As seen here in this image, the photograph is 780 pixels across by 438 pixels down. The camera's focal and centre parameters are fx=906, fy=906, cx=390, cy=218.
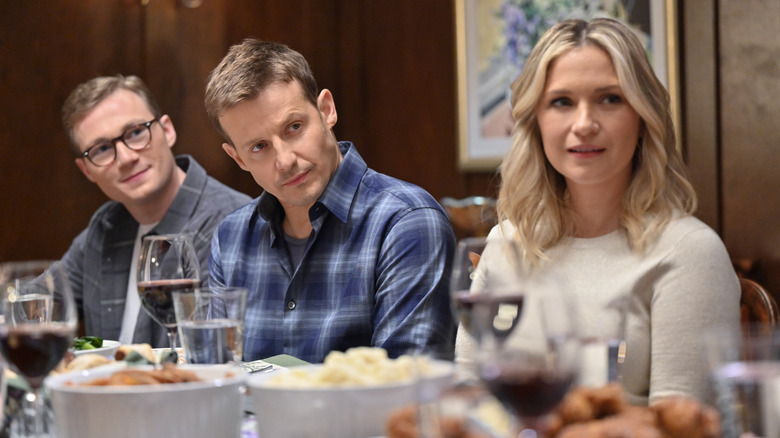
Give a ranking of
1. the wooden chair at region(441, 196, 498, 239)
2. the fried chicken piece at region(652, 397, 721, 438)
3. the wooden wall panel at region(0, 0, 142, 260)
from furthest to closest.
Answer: the wooden chair at region(441, 196, 498, 239)
the wooden wall panel at region(0, 0, 142, 260)
the fried chicken piece at region(652, 397, 721, 438)

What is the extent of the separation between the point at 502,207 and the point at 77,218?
8.47ft

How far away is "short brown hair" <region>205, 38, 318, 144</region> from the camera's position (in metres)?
1.98

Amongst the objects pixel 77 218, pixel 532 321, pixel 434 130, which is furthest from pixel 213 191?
pixel 532 321

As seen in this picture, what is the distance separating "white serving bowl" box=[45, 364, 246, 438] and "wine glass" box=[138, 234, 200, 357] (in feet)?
1.66

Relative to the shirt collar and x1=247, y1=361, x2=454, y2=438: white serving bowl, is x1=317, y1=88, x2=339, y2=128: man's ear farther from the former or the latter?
x1=247, y1=361, x2=454, y2=438: white serving bowl

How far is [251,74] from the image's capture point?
6.50ft

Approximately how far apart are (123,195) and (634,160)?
5.72ft

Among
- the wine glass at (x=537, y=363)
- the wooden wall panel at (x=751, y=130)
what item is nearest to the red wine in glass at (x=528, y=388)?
the wine glass at (x=537, y=363)

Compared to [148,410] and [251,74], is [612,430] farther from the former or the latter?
[251,74]

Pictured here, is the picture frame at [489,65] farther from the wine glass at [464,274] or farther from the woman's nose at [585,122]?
the wine glass at [464,274]

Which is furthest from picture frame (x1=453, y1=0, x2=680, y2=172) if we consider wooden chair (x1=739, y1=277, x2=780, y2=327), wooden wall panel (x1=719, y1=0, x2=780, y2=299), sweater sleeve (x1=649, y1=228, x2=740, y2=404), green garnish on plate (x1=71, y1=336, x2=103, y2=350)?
green garnish on plate (x1=71, y1=336, x2=103, y2=350)

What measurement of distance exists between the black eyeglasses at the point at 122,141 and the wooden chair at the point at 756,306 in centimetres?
196

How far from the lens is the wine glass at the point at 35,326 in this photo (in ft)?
3.47

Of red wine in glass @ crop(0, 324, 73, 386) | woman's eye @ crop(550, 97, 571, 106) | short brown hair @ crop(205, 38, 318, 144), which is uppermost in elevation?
short brown hair @ crop(205, 38, 318, 144)
